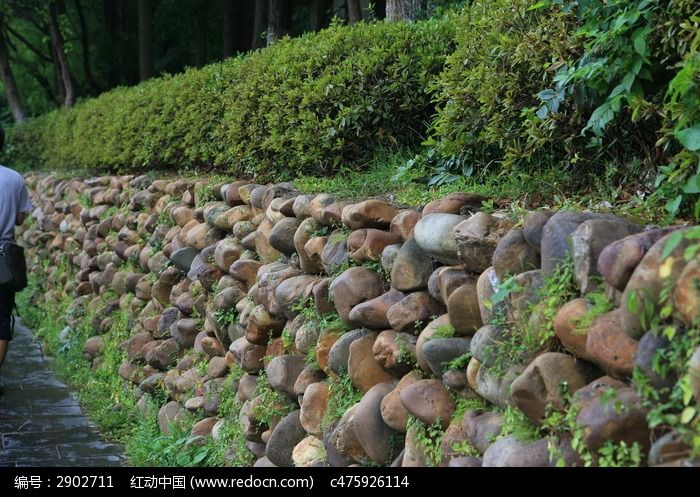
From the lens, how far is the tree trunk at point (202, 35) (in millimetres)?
16500

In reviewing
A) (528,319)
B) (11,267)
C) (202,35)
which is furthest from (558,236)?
(202,35)

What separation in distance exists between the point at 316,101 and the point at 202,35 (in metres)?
11.8

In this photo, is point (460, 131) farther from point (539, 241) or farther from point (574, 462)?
point (574, 462)

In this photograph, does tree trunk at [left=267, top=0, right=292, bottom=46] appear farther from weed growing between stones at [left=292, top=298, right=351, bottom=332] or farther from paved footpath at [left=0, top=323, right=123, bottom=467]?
weed growing between stones at [left=292, top=298, right=351, bottom=332]

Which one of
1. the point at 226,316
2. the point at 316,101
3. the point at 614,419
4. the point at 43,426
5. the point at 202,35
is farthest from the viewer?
the point at 202,35

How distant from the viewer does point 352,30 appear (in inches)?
229

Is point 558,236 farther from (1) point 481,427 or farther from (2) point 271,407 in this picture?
(2) point 271,407

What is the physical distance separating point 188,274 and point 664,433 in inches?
175

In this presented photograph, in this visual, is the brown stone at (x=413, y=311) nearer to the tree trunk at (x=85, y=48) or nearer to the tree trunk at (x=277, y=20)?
the tree trunk at (x=277, y=20)

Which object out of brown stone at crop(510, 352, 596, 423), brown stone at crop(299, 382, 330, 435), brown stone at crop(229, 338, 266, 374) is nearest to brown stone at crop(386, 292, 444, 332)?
brown stone at crop(299, 382, 330, 435)

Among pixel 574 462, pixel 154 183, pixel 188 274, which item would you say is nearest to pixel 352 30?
pixel 188 274

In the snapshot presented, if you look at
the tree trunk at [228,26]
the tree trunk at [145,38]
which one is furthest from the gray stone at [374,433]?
the tree trunk at [145,38]

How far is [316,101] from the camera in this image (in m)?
5.62

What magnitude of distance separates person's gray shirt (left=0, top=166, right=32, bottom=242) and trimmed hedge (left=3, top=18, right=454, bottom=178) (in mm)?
1471
